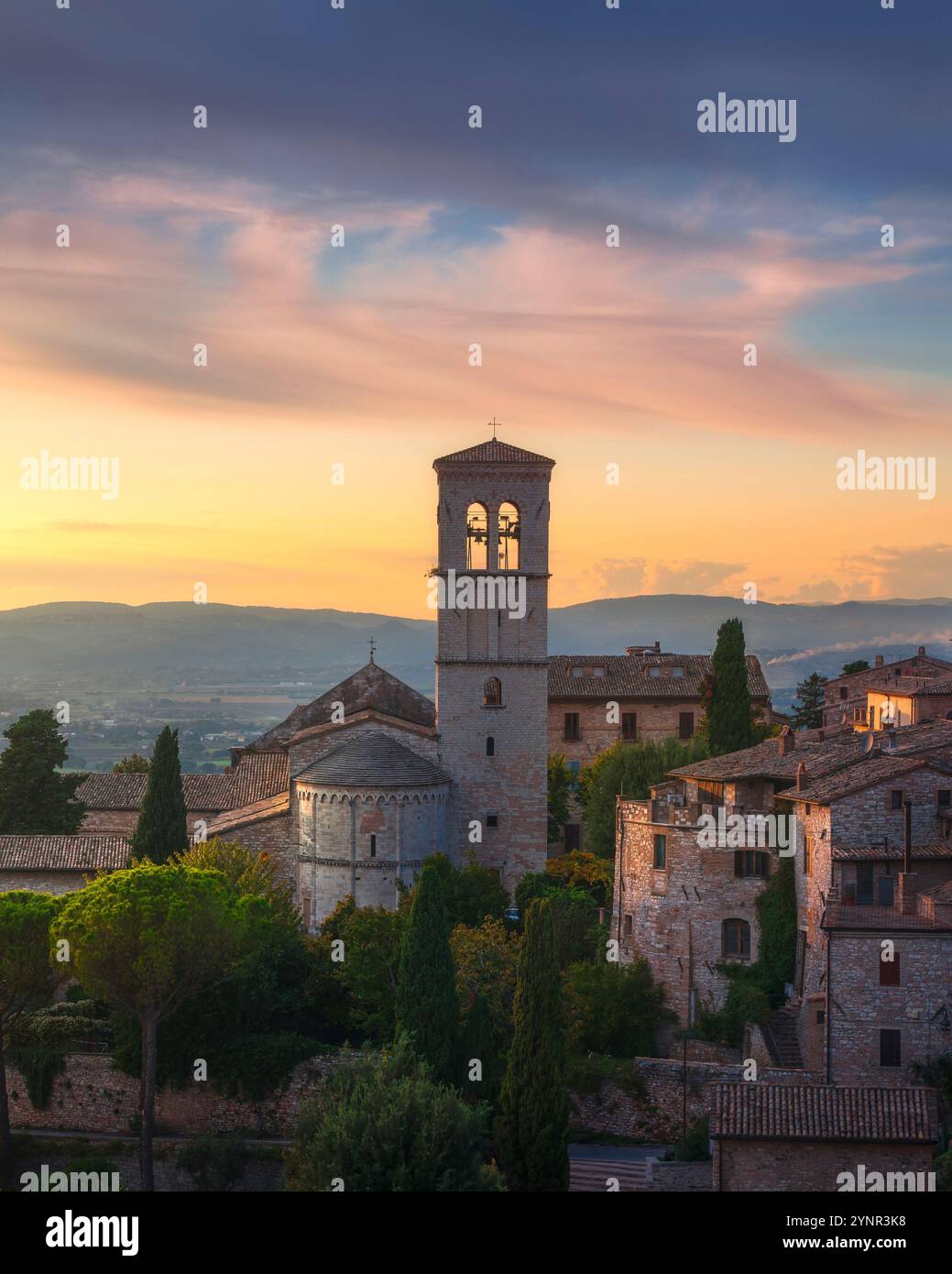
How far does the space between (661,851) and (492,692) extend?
13225 millimetres

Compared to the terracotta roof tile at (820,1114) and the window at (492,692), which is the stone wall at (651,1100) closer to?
the terracotta roof tile at (820,1114)

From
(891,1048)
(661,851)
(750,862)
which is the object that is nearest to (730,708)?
(661,851)

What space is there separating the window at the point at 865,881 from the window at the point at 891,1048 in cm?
360

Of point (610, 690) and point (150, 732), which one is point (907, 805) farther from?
point (150, 732)

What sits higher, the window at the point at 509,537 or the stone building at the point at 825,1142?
the window at the point at 509,537

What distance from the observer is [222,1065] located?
40.5 m

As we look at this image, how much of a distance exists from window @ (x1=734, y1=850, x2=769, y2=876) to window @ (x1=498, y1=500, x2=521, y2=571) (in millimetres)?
16246

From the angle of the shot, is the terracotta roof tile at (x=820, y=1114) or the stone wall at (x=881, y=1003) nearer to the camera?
the terracotta roof tile at (x=820, y=1114)

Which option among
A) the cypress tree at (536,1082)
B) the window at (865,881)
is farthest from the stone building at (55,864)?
the window at (865,881)

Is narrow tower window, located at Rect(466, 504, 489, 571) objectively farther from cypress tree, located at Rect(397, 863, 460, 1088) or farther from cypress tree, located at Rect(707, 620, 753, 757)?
cypress tree, located at Rect(397, 863, 460, 1088)

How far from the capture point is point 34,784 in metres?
61.5

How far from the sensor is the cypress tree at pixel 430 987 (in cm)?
3838

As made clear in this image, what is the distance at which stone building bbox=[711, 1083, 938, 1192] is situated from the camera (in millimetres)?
32688
